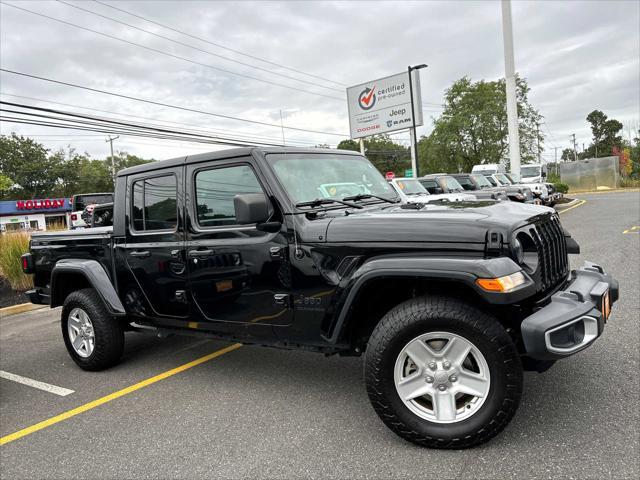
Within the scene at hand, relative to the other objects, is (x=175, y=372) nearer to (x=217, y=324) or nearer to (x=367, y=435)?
(x=217, y=324)

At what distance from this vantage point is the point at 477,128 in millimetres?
49250

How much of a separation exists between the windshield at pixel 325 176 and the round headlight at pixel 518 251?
1377 millimetres

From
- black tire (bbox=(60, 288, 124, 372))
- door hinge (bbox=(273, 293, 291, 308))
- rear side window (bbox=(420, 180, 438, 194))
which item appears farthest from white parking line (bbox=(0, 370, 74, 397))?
rear side window (bbox=(420, 180, 438, 194))

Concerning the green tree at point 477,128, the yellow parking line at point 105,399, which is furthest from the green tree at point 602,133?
the yellow parking line at point 105,399

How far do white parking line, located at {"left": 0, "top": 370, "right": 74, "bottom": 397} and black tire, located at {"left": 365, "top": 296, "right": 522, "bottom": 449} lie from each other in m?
2.88

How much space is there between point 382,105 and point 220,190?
2632 cm

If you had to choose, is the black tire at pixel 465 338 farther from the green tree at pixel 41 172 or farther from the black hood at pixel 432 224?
the green tree at pixel 41 172

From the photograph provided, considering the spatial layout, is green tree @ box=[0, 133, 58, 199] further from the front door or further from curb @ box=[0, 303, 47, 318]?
the front door

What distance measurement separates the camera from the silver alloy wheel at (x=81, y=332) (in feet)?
15.1

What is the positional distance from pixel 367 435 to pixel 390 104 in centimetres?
2692

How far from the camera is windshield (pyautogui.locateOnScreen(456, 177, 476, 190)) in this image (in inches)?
707

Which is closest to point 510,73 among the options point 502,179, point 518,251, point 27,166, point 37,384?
point 502,179

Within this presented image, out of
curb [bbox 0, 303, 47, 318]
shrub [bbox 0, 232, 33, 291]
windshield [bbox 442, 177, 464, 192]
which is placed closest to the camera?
curb [bbox 0, 303, 47, 318]

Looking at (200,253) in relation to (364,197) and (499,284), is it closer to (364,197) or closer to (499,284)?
(364,197)
